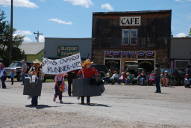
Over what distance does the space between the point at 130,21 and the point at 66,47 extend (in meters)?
10.8

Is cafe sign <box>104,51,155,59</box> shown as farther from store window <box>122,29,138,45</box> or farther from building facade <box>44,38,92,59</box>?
building facade <box>44,38,92,59</box>

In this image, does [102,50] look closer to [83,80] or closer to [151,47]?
[151,47]

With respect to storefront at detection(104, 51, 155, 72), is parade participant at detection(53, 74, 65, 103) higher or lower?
lower

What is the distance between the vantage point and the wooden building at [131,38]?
148 feet

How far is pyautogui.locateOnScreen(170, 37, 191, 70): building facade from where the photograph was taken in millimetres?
47375

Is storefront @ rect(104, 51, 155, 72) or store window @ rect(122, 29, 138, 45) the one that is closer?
storefront @ rect(104, 51, 155, 72)

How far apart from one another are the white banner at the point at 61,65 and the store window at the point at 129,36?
30.2 metres

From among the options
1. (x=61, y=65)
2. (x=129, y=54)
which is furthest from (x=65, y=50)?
(x=61, y=65)

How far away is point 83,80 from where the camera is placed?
629 inches

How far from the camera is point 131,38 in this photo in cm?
4700

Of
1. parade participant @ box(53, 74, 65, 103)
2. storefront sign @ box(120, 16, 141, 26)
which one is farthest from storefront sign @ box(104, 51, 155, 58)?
parade participant @ box(53, 74, 65, 103)

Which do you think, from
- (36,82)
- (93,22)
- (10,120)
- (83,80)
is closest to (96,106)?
(83,80)

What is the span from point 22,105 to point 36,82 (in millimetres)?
952

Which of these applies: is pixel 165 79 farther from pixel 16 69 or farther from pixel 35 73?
pixel 35 73
